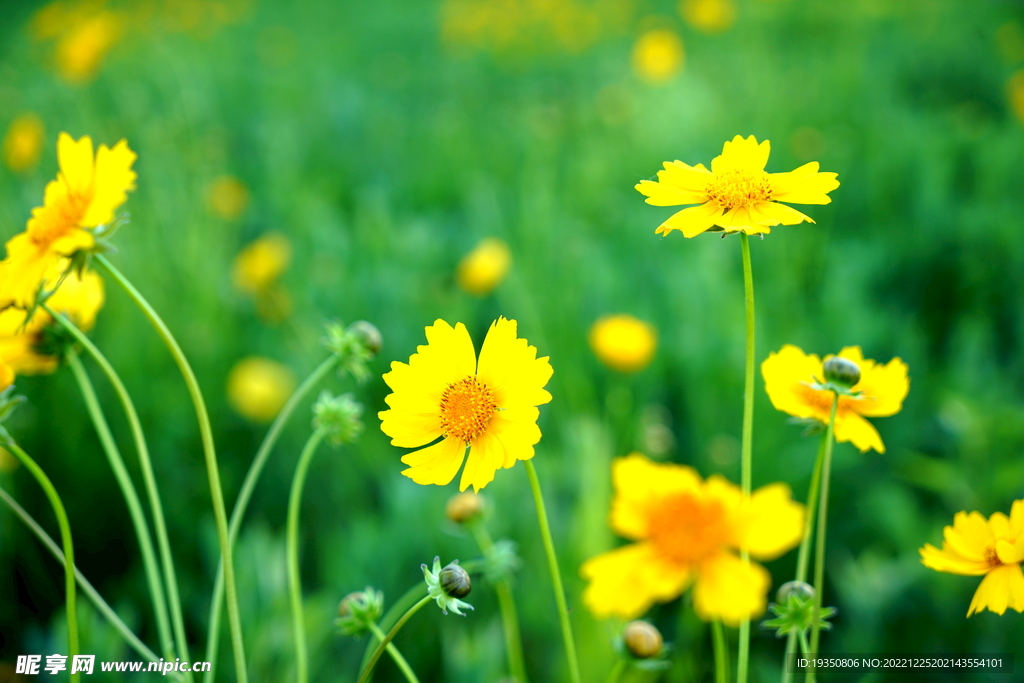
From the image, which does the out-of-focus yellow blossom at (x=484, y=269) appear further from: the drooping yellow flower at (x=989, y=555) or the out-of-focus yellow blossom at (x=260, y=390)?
the drooping yellow flower at (x=989, y=555)

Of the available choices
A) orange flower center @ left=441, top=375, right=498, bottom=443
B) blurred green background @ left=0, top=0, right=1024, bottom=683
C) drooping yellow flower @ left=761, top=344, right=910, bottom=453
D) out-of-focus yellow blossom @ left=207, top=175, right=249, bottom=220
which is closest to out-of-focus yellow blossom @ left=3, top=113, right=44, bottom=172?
blurred green background @ left=0, top=0, right=1024, bottom=683

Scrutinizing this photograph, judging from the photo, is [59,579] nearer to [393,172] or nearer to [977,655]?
[977,655]

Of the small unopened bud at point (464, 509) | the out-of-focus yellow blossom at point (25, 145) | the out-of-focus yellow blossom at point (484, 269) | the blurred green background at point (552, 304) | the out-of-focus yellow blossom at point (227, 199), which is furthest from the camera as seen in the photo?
the out-of-focus yellow blossom at point (227, 199)

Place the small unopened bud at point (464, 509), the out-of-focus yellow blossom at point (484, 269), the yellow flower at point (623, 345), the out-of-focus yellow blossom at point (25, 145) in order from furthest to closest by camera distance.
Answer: the out-of-focus yellow blossom at point (25, 145) < the out-of-focus yellow blossom at point (484, 269) < the yellow flower at point (623, 345) < the small unopened bud at point (464, 509)

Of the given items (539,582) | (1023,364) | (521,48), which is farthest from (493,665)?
(521,48)

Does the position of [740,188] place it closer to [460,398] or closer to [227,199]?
[460,398]

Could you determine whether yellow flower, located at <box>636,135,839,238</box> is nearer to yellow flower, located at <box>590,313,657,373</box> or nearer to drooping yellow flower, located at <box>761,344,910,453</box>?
drooping yellow flower, located at <box>761,344,910,453</box>

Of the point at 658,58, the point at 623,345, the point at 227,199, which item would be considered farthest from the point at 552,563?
the point at 658,58

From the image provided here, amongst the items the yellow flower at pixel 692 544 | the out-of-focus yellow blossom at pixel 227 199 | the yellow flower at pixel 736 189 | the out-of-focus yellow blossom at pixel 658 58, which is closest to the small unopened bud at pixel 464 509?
the yellow flower at pixel 692 544
